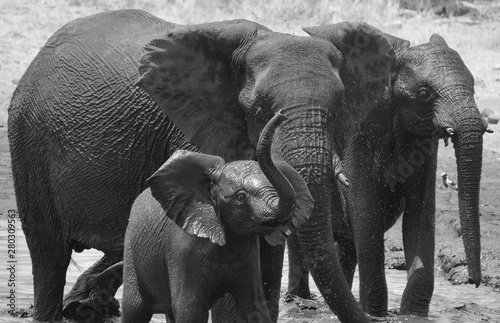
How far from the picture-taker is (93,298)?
788 cm

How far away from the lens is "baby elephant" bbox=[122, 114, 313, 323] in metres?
5.26

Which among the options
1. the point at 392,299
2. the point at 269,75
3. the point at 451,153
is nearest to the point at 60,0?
the point at 451,153

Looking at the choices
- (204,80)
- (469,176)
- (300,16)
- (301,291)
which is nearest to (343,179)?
(204,80)

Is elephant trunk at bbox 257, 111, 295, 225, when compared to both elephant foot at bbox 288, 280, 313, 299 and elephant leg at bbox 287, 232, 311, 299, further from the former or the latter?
elephant foot at bbox 288, 280, 313, 299

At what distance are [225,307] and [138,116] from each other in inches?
51.3

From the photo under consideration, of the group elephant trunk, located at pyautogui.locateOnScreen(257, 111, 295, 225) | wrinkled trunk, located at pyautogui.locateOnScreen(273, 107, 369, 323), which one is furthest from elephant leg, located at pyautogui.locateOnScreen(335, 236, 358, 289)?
elephant trunk, located at pyautogui.locateOnScreen(257, 111, 295, 225)

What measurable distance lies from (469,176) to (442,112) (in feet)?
1.32

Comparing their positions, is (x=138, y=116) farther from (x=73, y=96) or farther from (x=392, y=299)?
(x=392, y=299)

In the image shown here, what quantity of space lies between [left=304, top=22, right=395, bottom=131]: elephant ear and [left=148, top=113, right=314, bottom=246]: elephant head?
3.73 feet

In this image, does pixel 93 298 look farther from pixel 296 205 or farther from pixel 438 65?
pixel 296 205

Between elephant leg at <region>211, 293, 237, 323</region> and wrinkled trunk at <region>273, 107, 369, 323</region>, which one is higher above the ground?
wrinkled trunk at <region>273, 107, 369, 323</region>

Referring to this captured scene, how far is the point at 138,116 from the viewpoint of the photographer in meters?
6.69

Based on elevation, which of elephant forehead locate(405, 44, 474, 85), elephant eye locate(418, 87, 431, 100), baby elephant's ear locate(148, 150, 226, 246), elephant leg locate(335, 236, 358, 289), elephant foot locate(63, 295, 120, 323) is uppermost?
elephant forehead locate(405, 44, 474, 85)

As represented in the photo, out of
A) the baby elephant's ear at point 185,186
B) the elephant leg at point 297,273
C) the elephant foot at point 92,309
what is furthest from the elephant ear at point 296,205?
the elephant leg at point 297,273
